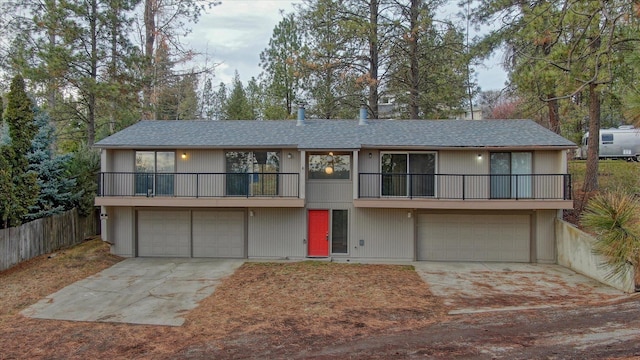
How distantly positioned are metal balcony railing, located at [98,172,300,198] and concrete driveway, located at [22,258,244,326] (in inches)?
99.9

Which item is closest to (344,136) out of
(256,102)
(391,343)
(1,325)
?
(391,343)

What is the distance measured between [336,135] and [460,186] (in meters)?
4.89

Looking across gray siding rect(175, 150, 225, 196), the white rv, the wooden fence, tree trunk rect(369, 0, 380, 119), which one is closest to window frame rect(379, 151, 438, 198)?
gray siding rect(175, 150, 225, 196)

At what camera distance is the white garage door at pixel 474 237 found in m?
14.0

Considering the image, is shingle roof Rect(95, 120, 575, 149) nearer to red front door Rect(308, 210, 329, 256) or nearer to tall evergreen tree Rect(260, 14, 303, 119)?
red front door Rect(308, 210, 329, 256)

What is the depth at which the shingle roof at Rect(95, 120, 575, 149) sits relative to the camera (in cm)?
1366

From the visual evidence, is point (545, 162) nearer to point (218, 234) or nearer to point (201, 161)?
point (218, 234)

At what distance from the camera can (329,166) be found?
14.2 meters

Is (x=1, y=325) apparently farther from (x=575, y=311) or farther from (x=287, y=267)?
(x=575, y=311)

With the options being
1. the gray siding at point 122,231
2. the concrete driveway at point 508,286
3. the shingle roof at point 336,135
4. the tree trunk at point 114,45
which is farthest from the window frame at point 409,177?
the tree trunk at point 114,45

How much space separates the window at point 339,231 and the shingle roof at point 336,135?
2.55 metres

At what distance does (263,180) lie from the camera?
14.0 m

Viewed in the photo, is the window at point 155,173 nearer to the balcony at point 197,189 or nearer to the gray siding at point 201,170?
the balcony at point 197,189

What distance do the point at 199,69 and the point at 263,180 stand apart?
13.2m
